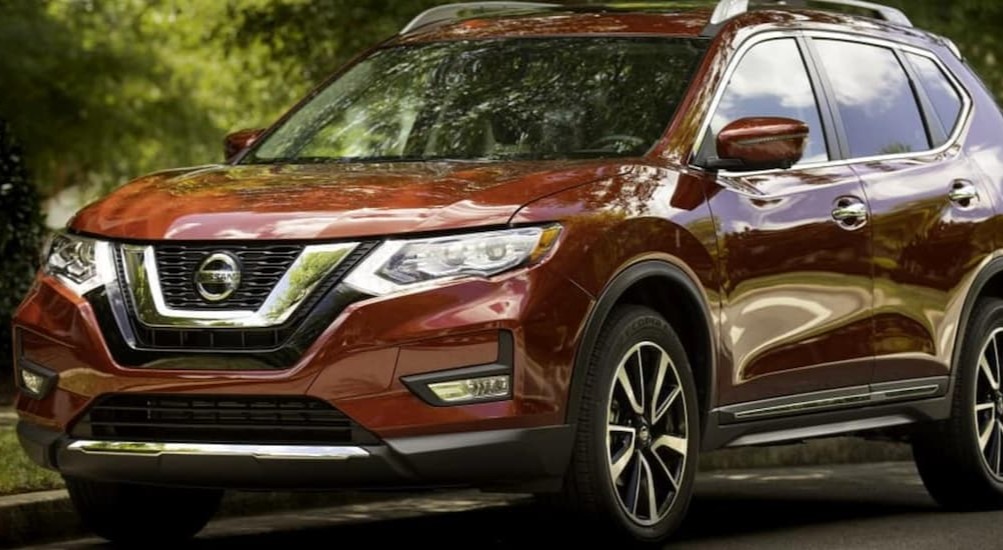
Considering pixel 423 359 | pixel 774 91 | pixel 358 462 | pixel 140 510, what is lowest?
pixel 140 510

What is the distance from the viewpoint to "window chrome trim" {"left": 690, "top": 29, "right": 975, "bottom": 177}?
8742 millimetres

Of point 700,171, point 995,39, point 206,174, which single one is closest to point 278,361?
point 206,174

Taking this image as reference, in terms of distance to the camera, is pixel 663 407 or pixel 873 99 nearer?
pixel 663 407

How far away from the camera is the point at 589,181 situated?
7.89 meters

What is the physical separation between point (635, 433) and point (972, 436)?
2.57 metres

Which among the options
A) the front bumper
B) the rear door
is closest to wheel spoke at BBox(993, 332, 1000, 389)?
the rear door

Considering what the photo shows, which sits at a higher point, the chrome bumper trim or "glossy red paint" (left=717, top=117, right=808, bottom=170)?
"glossy red paint" (left=717, top=117, right=808, bottom=170)

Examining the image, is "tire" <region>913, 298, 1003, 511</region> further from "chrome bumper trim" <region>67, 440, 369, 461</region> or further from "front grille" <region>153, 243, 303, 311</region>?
"front grille" <region>153, 243, 303, 311</region>

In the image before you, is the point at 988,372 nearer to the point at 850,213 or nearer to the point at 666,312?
the point at 850,213

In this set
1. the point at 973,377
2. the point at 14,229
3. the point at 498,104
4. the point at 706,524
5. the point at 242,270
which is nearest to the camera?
the point at 242,270

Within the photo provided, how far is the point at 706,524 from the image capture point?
9773mm

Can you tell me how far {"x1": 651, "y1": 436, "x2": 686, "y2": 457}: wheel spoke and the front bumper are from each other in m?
0.59

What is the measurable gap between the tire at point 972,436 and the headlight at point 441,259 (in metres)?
3.10

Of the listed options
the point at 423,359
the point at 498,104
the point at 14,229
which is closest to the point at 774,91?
the point at 498,104
